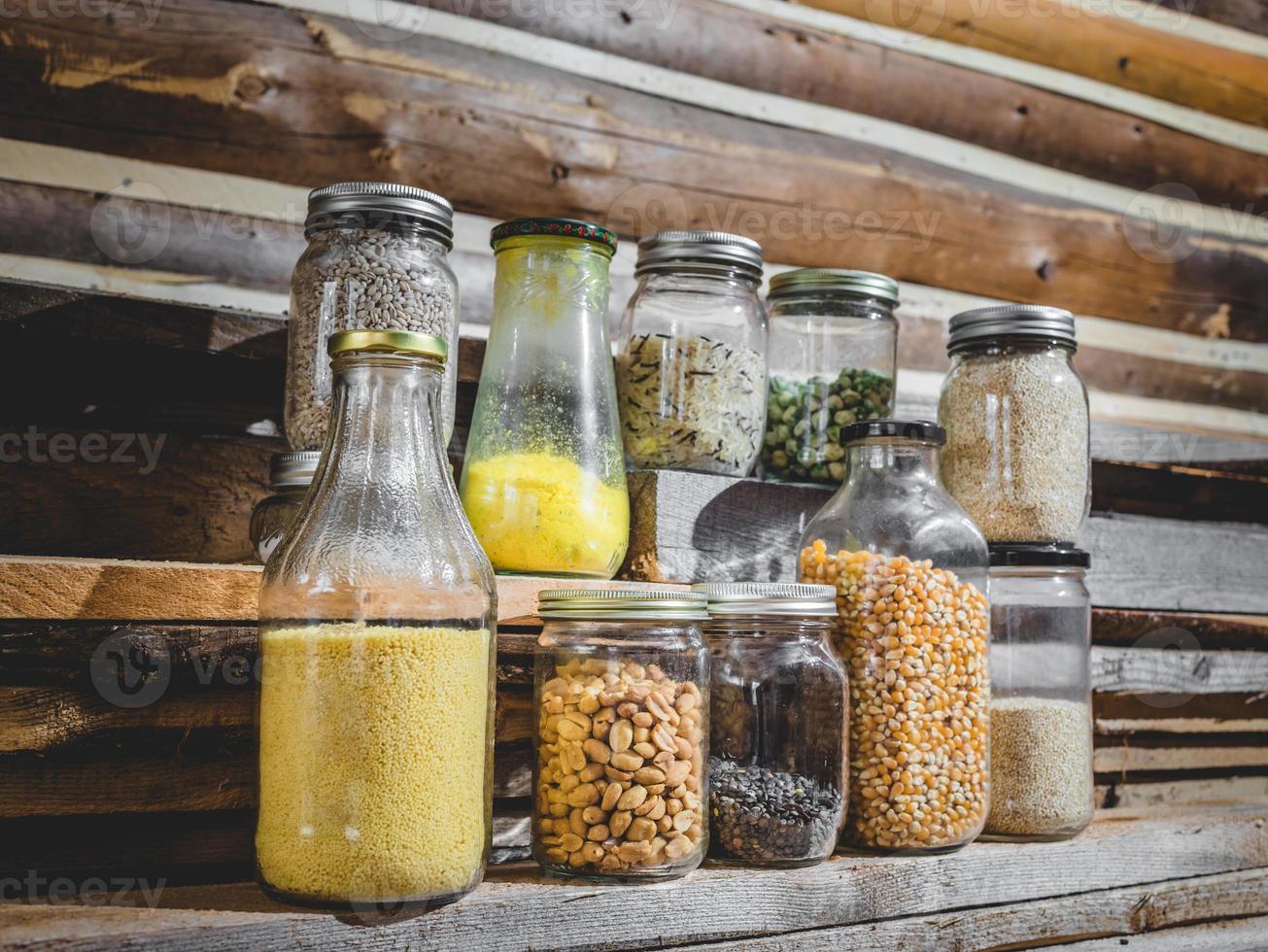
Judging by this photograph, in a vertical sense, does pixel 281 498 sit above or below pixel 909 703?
above

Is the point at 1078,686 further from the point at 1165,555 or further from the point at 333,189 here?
the point at 333,189

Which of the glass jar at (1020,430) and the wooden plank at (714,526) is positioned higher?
the glass jar at (1020,430)

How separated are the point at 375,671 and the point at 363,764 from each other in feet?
0.24

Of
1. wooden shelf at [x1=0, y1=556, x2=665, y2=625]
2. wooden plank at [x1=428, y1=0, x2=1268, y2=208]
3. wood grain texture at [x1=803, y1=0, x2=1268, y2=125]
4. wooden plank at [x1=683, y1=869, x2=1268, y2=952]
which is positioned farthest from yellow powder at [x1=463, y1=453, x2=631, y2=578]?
wood grain texture at [x1=803, y1=0, x2=1268, y2=125]

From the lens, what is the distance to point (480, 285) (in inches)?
67.7

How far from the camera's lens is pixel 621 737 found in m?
0.97

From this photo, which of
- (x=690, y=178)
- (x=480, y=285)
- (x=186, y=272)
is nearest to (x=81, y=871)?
(x=186, y=272)

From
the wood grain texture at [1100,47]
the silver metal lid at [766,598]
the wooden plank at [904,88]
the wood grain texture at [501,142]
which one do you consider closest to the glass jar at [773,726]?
the silver metal lid at [766,598]

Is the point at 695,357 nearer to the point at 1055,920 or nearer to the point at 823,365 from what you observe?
the point at 823,365

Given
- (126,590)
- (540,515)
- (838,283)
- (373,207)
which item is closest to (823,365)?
(838,283)

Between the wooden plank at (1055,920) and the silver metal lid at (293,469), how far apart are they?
0.58 m

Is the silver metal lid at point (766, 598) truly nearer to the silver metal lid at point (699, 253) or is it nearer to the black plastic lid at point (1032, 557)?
the black plastic lid at point (1032, 557)

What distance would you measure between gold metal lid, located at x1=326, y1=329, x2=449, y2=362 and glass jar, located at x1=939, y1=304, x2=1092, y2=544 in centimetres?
71

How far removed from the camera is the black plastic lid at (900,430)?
122 centimetres
